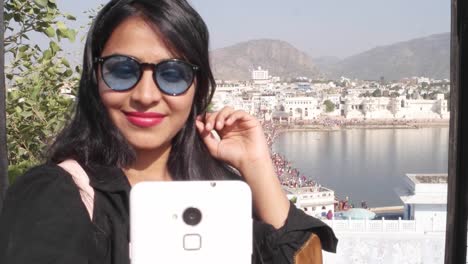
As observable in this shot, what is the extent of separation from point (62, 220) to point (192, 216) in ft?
0.35

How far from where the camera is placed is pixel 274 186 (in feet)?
2.33

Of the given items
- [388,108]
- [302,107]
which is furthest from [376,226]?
[388,108]

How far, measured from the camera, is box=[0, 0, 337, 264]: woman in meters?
0.56

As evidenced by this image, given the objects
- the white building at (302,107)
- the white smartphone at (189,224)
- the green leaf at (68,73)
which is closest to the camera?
the white smartphone at (189,224)

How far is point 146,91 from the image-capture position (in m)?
0.62

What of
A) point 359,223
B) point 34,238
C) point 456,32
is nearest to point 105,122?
point 34,238

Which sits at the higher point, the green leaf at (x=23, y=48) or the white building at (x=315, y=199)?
the green leaf at (x=23, y=48)

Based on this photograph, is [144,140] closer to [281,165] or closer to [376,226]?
[281,165]

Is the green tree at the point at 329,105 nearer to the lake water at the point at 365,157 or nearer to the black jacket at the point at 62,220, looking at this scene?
the lake water at the point at 365,157

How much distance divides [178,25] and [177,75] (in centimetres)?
6

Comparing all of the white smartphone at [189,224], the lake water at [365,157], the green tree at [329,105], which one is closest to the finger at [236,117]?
the white smartphone at [189,224]

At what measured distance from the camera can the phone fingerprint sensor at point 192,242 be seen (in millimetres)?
480

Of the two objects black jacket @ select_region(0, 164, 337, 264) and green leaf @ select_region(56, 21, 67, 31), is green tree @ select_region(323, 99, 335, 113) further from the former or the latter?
black jacket @ select_region(0, 164, 337, 264)

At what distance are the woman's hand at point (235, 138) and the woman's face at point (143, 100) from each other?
9 centimetres
